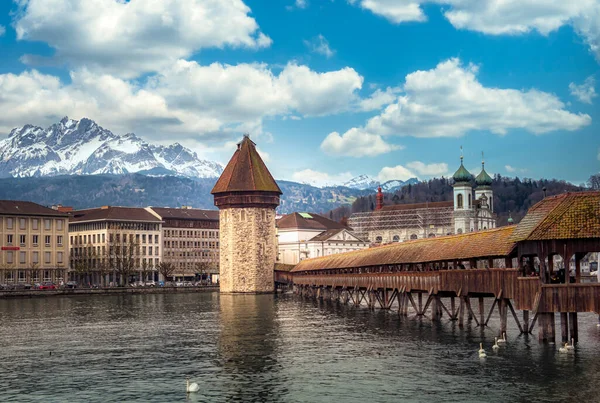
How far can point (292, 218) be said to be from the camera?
160 m

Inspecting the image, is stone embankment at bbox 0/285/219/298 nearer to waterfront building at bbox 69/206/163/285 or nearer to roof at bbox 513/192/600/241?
waterfront building at bbox 69/206/163/285

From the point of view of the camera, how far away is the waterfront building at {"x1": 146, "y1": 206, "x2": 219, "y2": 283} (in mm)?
167375

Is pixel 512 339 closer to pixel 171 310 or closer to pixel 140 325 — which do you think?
pixel 140 325

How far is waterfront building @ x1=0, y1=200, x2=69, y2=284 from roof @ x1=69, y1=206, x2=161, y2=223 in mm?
16522

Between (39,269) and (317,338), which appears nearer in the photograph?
(317,338)

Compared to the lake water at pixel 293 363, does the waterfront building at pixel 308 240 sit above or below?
above

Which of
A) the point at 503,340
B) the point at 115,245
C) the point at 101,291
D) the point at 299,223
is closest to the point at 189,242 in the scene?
the point at 115,245

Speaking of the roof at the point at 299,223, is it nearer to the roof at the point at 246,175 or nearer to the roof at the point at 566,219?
the roof at the point at 246,175

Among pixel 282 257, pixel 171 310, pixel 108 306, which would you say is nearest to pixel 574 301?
pixel 171 310

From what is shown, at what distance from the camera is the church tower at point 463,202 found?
628 ft

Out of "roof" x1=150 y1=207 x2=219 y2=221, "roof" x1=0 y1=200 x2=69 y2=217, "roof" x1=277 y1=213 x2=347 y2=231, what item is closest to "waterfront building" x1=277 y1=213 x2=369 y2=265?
"roof" x1=277 y1=213 x2=347 y2=231

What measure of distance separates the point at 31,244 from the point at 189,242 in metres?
45.1

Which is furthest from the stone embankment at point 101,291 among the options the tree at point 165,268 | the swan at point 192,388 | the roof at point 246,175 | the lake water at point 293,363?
the swan at point 192,388

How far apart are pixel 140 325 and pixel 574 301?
32.6 meters
